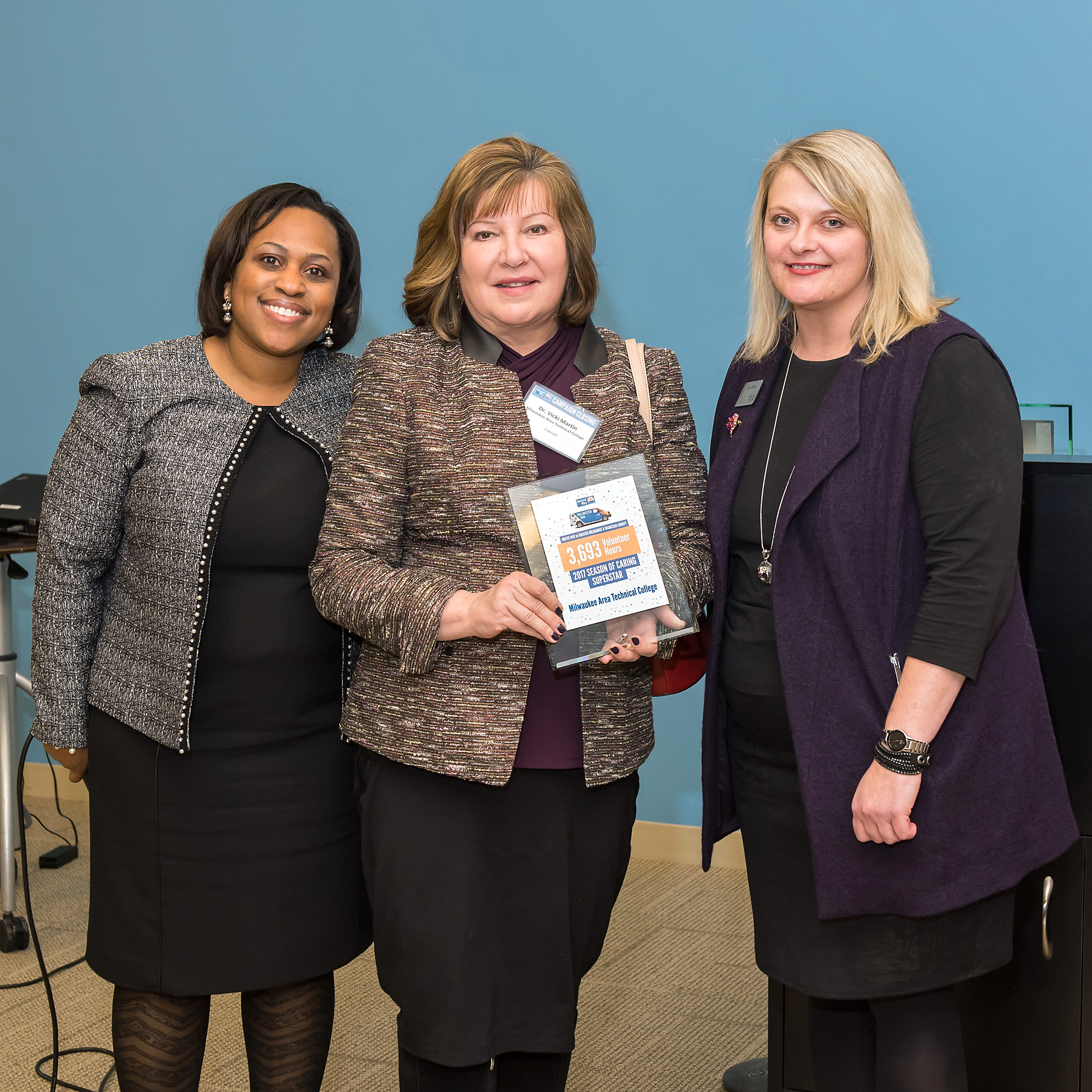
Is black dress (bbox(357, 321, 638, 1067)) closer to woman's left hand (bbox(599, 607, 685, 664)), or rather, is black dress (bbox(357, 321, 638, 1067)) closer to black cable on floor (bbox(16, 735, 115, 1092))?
woman's left hand (bbox(599, 607, 685, 664))

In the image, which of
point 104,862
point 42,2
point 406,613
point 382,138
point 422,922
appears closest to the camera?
point 406,613

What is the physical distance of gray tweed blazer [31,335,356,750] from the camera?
1.78 metres

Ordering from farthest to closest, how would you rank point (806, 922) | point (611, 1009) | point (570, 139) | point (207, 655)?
1. point (570, 139)
2. point (611, 1009)
3. point (207, 655)
4. point (806, 922)

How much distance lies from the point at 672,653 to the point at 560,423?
15.9 inches

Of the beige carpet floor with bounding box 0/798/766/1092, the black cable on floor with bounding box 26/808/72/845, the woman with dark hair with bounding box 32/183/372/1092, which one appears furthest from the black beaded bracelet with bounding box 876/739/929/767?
the black cable on floor with bounding box 26/808/72/845

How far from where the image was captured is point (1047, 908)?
1.98m

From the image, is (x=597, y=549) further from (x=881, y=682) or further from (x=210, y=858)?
(x=210, y=858)

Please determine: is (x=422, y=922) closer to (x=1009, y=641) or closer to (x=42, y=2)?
(x=1009, y=641)

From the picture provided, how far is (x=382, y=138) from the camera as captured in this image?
12.7ft

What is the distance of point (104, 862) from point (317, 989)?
447 mm

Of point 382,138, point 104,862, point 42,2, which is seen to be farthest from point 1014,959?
point 42,2

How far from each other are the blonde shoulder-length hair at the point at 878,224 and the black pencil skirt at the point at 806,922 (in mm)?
584

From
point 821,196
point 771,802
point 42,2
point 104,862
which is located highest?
point 42,2

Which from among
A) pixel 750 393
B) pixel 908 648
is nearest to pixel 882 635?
pixel 908 648
